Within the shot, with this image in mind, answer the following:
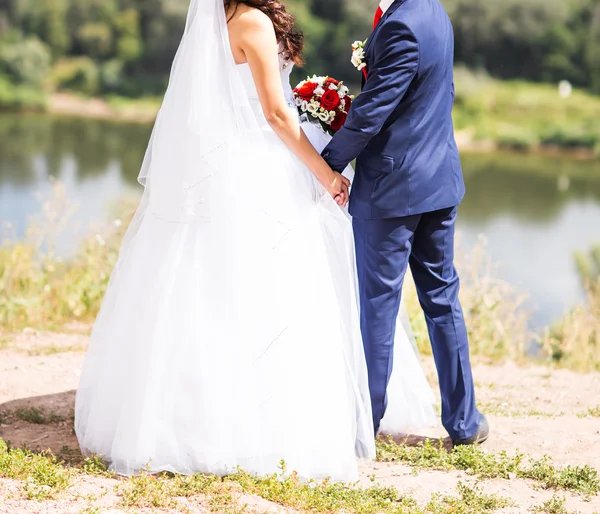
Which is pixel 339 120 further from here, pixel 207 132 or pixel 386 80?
pixel 207 132

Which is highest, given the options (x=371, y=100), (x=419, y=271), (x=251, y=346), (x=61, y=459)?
(x=371, y=100)

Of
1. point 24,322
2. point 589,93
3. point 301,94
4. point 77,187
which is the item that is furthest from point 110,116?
point 301,94

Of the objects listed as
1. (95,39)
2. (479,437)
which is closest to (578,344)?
(479,437)

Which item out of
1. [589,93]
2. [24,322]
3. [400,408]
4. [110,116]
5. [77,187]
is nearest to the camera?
[400,408]

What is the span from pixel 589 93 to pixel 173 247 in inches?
1361

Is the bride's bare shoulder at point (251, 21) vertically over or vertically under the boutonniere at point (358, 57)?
over

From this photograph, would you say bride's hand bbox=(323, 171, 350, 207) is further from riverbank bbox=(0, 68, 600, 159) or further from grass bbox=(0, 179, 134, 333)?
riverbank bbox=(0, 68, 600, 159)

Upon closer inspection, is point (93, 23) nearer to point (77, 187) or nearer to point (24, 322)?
point (77, 187)

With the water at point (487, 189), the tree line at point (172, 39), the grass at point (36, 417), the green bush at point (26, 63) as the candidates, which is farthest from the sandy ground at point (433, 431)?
the green bush at point (26, 63)

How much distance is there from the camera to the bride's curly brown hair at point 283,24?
2.93 m

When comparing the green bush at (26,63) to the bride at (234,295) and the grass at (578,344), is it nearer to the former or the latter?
the grass at (578,344)

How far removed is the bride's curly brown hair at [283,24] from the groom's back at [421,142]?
0.34 metres

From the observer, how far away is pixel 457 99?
3080 centimetres

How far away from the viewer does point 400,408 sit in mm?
3439
